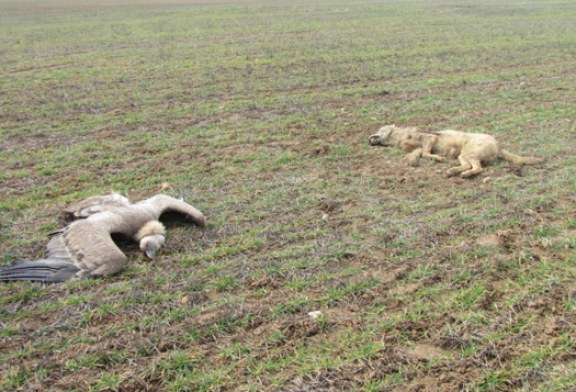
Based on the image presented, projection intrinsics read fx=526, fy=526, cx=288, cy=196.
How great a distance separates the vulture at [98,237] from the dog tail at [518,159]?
4499 millimetres

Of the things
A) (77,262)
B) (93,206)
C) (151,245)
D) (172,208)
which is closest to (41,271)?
(77,262)

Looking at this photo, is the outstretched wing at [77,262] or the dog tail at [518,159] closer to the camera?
the outstretched wing at [77,262]

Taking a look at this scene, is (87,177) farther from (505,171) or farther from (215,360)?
(505,171)

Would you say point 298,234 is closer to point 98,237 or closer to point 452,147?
point 98,237

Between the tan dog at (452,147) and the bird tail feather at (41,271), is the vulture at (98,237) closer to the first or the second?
the bird tail feather at (41,271)

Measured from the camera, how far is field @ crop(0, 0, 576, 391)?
3.85m

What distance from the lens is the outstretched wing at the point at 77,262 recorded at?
16.2ft

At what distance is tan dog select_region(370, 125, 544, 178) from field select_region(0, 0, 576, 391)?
22 centimetres

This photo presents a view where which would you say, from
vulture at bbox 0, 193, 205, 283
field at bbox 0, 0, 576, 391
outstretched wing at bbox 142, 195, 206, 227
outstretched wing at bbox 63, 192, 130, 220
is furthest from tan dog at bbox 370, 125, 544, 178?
outstretched wing at bbox 63, 192, 130, 220

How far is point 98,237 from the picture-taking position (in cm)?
516

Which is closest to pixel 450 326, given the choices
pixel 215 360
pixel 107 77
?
pixel 215 360

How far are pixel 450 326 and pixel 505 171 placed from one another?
12.6 feet

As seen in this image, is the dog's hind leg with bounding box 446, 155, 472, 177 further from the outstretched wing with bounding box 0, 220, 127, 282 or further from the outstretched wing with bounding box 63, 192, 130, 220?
the outstretched wing with bounding box 0, 220, 127, 282

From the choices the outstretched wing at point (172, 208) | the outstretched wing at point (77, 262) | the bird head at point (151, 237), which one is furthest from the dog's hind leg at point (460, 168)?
the outstretched wing at point (77, 262)
